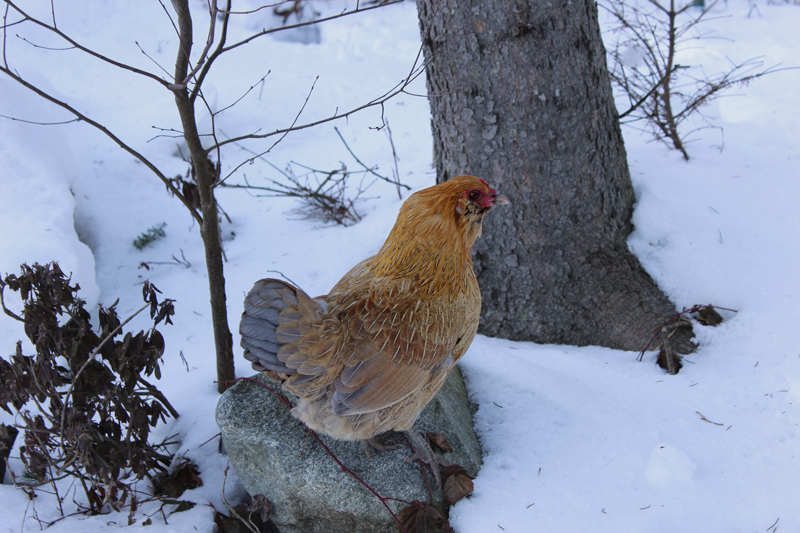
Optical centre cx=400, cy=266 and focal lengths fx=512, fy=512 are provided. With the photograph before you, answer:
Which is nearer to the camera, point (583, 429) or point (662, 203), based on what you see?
point (583, 429)

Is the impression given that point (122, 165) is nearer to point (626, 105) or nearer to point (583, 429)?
point (583, 429)

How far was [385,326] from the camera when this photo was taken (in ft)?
6.17

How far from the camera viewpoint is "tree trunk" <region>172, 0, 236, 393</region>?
1.83 metres

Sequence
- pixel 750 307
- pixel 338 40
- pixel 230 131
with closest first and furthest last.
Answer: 1. pixel 750 307
2. pixel 230 131
3. pixel 338 40

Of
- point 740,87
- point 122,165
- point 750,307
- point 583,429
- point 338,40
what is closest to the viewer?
point 583,429

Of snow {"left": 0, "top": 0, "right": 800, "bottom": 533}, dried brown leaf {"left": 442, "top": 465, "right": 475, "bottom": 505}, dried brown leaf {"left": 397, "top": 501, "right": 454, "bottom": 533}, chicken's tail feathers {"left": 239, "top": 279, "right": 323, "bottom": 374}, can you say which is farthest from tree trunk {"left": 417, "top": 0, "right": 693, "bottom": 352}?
chicken's tail feathers {"left": 239, "top": 279, "right": 323, "bottom": 374}

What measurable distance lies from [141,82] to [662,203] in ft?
16.0

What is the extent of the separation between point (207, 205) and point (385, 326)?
92 centimetres

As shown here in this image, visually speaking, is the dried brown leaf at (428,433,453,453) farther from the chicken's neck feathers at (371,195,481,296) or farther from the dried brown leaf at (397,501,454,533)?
the chicken's neck feathers at (371,195,481,296)

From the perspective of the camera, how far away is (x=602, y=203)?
2857 mm

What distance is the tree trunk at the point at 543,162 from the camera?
2.58 metres

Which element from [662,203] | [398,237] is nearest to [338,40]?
[662,203]

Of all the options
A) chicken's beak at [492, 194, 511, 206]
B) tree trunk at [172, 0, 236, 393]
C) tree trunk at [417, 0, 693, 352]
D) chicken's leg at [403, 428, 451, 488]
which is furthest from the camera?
tree trunk at [417, 0, 693, 352]

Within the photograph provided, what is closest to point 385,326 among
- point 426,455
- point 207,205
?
point 426,455
